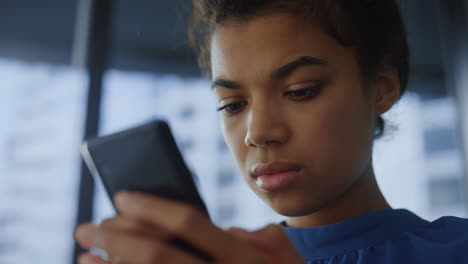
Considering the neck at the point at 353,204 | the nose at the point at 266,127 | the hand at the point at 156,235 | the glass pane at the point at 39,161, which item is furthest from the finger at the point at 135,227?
the glass pane at the point at 39,161

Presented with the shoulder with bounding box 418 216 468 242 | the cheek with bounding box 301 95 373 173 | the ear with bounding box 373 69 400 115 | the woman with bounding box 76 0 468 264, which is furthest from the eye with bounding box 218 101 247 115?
the shoulder with bounding box 418 216 468 242

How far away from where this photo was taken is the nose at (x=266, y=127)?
544 millimetres

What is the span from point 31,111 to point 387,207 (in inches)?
67.7

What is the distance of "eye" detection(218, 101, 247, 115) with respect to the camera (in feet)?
2.02

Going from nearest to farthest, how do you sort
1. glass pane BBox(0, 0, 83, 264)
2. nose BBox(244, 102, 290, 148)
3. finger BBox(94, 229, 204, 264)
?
finger BBox(94, 229, 204, 264), nose BBox(244, 102, 290, 148), glass pane BBox(0, 0, 83, 264)

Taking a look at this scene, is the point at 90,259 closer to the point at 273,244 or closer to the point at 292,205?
the point at 273,244

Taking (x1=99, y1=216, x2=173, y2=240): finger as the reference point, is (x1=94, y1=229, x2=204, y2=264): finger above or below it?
below

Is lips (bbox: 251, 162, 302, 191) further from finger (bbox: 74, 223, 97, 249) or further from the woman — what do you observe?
finger (bbox: 74, 223, 97, 249)

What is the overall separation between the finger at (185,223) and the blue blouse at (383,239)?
37 cm

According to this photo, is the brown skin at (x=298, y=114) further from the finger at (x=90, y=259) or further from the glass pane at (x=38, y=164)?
the glass pane at (x=38, y=164)

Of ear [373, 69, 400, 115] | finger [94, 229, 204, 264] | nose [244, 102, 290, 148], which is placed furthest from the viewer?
ear [373, 69, 400, 115]

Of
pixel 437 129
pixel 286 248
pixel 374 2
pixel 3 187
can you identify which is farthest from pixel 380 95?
pixel 437 129

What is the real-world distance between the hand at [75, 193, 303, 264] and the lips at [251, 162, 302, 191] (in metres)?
0.26

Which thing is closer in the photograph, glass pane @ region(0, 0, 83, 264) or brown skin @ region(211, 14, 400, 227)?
brown skin @ region(211, 14, 400, 227)
